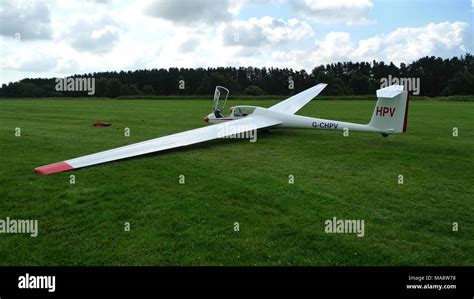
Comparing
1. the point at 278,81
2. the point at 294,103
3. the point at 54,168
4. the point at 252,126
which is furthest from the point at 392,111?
the point at 278,81

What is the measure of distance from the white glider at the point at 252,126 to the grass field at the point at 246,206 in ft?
1.36

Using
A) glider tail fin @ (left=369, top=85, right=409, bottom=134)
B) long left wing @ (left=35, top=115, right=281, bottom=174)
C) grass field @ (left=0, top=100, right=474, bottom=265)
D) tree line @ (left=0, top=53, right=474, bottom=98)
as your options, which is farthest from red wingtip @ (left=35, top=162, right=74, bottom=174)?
tree line @ (left=0, top=53, right=474, bottom=98)

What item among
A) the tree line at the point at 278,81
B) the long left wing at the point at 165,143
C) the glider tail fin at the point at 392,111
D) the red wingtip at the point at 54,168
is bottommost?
the red wingtip at the point at 54,168

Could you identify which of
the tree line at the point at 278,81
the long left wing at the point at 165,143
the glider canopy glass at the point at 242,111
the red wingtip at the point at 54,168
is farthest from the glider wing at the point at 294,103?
the tree line at the point at 278,81

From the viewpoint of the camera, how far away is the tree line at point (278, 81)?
265ft

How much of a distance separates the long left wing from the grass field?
30cm

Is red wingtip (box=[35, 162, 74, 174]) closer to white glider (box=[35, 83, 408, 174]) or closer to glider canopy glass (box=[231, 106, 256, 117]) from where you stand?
white glider (box=[35, 83, 408, 174])

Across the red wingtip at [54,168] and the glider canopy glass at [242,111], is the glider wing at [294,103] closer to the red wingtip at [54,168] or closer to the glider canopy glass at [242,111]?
the glider canopy glass at [242,111]

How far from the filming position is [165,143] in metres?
12.9

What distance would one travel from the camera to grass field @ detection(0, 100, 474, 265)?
5809mm

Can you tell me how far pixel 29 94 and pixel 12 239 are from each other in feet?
299

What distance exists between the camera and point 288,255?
5.68 m

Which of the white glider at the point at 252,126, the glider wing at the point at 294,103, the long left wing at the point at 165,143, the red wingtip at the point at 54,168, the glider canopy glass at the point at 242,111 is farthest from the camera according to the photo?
the glider wing at the point at 294,103
